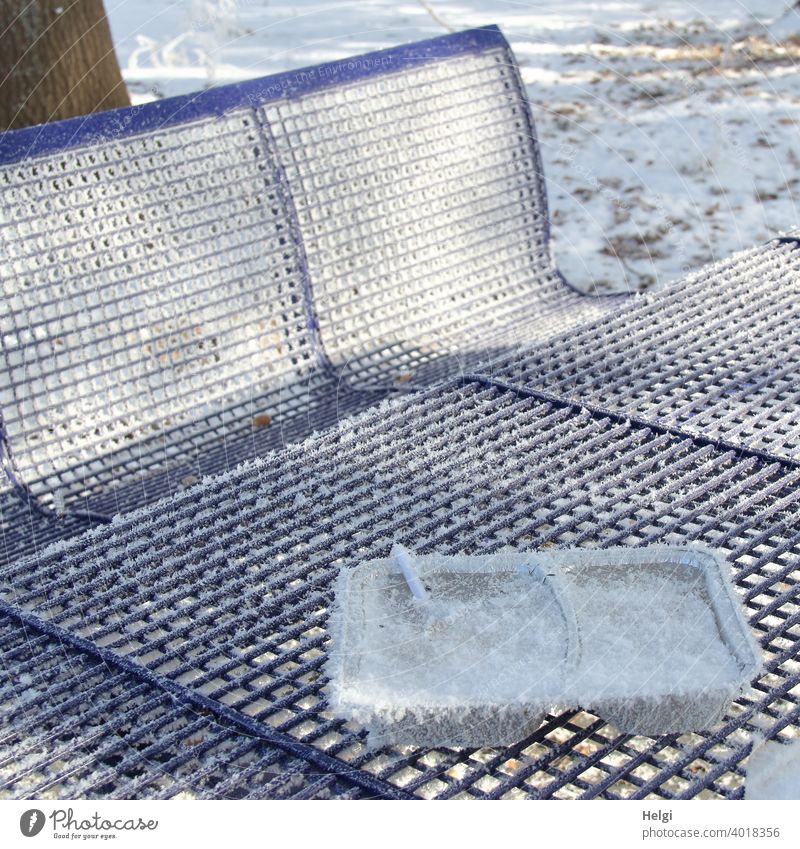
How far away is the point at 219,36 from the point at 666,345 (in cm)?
468

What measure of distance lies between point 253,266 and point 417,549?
128 cm

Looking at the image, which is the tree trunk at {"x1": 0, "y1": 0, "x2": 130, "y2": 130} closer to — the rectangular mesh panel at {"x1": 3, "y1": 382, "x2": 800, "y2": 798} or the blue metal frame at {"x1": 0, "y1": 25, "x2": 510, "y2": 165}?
the blue metal frame at {"x1": 0, "y1": 25, "x2": 510, "y2": 165}

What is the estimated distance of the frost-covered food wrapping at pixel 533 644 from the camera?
143cm

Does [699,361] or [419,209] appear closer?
[699,361]

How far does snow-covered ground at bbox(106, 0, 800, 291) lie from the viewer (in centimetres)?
442

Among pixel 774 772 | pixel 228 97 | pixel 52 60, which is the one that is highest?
pixel 52 60

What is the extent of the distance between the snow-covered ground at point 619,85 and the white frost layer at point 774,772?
2.69 metres

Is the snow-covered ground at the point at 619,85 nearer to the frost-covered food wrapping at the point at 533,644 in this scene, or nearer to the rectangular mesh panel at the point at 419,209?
the rectangular mesh panel at the point at 419,209

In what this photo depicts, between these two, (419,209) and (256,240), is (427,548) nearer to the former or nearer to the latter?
(256,240)

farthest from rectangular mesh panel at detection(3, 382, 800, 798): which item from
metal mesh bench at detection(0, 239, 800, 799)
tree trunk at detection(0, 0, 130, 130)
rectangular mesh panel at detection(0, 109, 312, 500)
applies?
tree trunk at detection(0, 0, 130, 130)

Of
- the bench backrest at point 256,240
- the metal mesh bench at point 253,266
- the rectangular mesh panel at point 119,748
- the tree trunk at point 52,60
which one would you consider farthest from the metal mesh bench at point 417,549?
the tree trunk at point 52,60

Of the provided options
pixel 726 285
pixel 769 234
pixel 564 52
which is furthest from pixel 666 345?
pixel 564 52

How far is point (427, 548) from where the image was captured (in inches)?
72.9

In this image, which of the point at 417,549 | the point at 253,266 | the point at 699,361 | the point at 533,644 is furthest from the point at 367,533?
the point at 253,266
